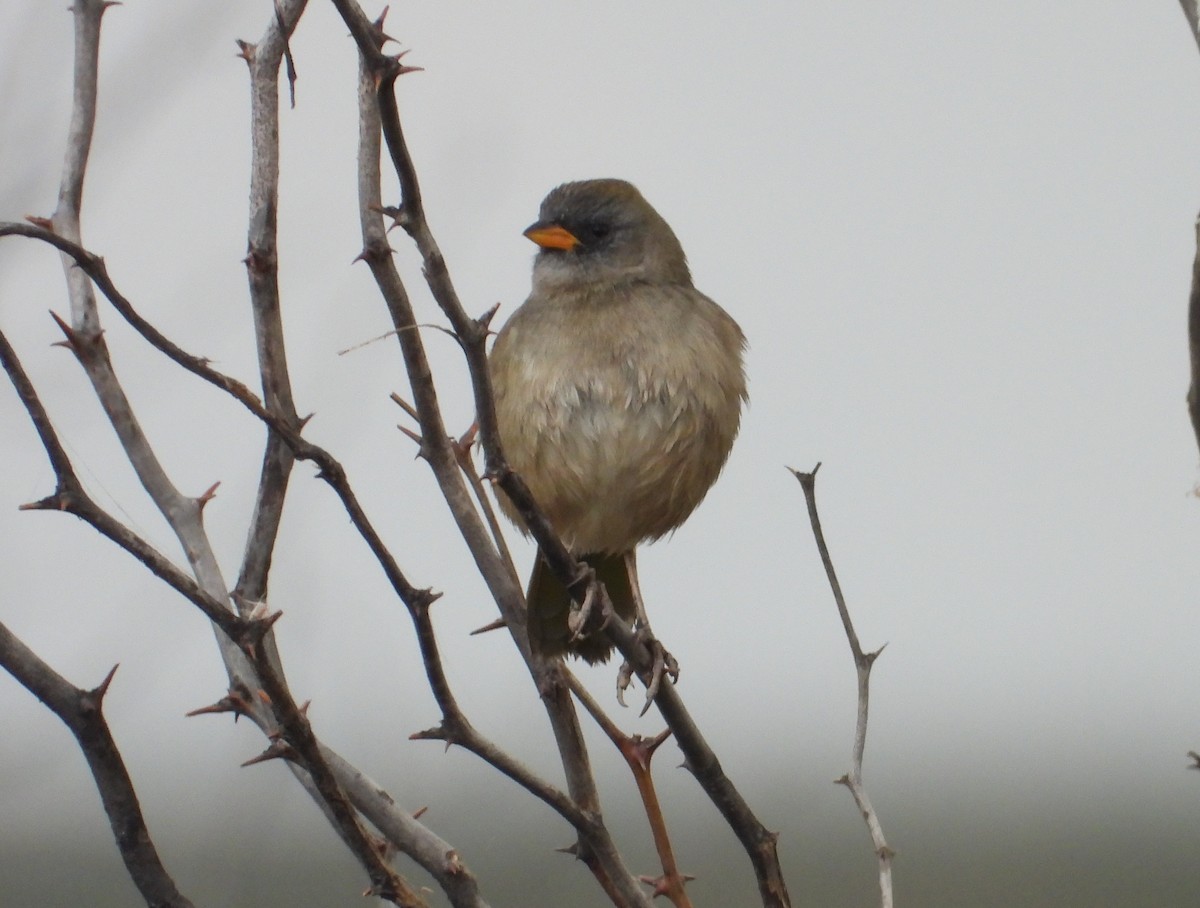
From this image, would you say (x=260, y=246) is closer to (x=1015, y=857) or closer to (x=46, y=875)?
(x=46, y=875)

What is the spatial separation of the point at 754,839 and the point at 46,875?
4.07m

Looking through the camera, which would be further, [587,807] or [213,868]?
[213,868]

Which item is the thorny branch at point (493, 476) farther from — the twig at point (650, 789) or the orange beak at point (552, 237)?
the orange beak at point (552, 237)

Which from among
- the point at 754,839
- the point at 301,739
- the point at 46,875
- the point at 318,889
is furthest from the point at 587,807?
the point at 46,875

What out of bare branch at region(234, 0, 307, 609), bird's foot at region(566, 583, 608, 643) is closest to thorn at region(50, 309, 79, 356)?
bare branch at region(234, 0, 307, 609)

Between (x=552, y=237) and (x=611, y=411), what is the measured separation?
683 mm

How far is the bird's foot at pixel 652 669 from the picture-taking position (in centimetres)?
254

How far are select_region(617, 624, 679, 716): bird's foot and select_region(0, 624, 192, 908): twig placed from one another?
35.1 inches

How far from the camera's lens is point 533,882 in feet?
15.3

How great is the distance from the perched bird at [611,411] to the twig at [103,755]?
1.49 m

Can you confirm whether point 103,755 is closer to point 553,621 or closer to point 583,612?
point 583,612

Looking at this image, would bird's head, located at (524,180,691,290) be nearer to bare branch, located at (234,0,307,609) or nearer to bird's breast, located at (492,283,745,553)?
bird's breast, located at (492,283,745,553)

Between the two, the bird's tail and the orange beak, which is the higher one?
the orange beak

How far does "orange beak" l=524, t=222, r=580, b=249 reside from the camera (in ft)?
13.3
